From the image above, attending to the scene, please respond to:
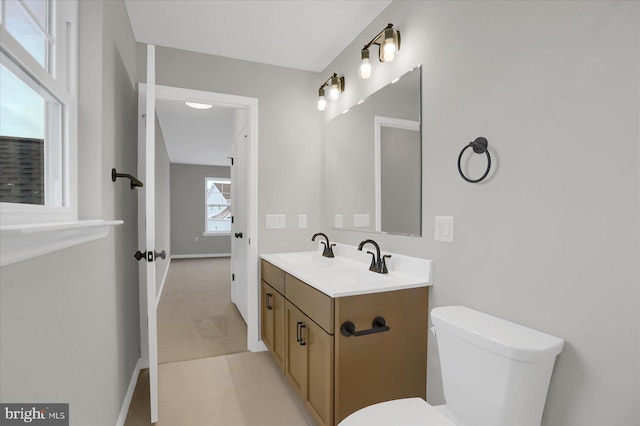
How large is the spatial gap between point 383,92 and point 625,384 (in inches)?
69.2

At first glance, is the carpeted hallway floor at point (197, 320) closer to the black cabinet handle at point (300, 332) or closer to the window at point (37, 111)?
the black cabinet handle at point (300, 332)

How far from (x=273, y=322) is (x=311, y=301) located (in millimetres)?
833

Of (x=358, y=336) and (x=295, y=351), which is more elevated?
(x=358, y=336)

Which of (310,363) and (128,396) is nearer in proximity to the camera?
(310,363)

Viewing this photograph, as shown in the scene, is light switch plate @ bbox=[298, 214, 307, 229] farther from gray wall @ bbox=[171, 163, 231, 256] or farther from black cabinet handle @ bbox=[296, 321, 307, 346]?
gray wall @ bbox=[171, 163, 231, 256]

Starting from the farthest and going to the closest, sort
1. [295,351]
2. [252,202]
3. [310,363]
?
1. [252,202]
2. [295,351]
3. [310,363]

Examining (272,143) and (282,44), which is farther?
(272,143)

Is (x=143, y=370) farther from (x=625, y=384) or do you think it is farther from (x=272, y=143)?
(x=625, y=384)

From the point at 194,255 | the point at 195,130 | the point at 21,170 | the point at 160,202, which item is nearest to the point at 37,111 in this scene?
the point at 21,170

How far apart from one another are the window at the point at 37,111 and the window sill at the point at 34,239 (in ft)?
0.35

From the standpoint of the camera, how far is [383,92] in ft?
6.70

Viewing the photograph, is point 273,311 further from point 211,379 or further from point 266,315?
point 211,379

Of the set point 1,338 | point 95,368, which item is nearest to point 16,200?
point 1,338

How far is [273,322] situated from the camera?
2.39 m
